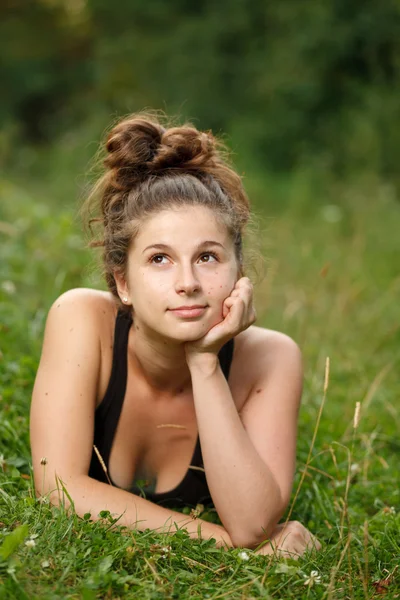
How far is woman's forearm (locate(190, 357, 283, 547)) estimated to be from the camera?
2.40 metres

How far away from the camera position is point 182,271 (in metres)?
2.38

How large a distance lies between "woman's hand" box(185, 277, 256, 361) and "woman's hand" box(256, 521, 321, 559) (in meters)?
0.60

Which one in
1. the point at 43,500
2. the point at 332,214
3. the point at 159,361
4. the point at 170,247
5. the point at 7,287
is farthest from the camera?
the point at 332,214

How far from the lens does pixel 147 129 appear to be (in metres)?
2.67

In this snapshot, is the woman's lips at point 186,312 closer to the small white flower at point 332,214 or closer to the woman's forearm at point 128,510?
the woman's forearm at point 128,510

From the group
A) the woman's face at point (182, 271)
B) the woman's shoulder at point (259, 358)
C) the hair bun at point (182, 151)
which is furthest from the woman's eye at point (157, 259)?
the woman's shoulder at point (259, 358)

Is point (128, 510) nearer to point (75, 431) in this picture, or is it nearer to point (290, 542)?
point (75, 431)

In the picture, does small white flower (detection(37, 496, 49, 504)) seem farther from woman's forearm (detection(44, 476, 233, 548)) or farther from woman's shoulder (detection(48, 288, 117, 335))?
woman's shoulder (detection(48, 288, 117, 335))

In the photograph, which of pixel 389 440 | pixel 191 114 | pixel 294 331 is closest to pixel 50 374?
pixel 389 440

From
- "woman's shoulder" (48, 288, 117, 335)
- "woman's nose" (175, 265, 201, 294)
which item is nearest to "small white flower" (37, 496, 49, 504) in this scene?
"woman's shoulder" (48, 288, 117, 335)

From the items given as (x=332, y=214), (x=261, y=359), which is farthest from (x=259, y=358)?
(x=332, y=214)

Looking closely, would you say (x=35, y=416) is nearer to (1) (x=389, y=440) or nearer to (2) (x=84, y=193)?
(2) (x=84, y=193)

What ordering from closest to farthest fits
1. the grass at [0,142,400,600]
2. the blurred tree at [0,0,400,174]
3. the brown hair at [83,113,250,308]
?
the grass at [0,142,400,600], the brown hair at [83,113,250,308], the blurred tree at [0,0,400,174]

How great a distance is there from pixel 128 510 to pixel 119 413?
43 centimetres
